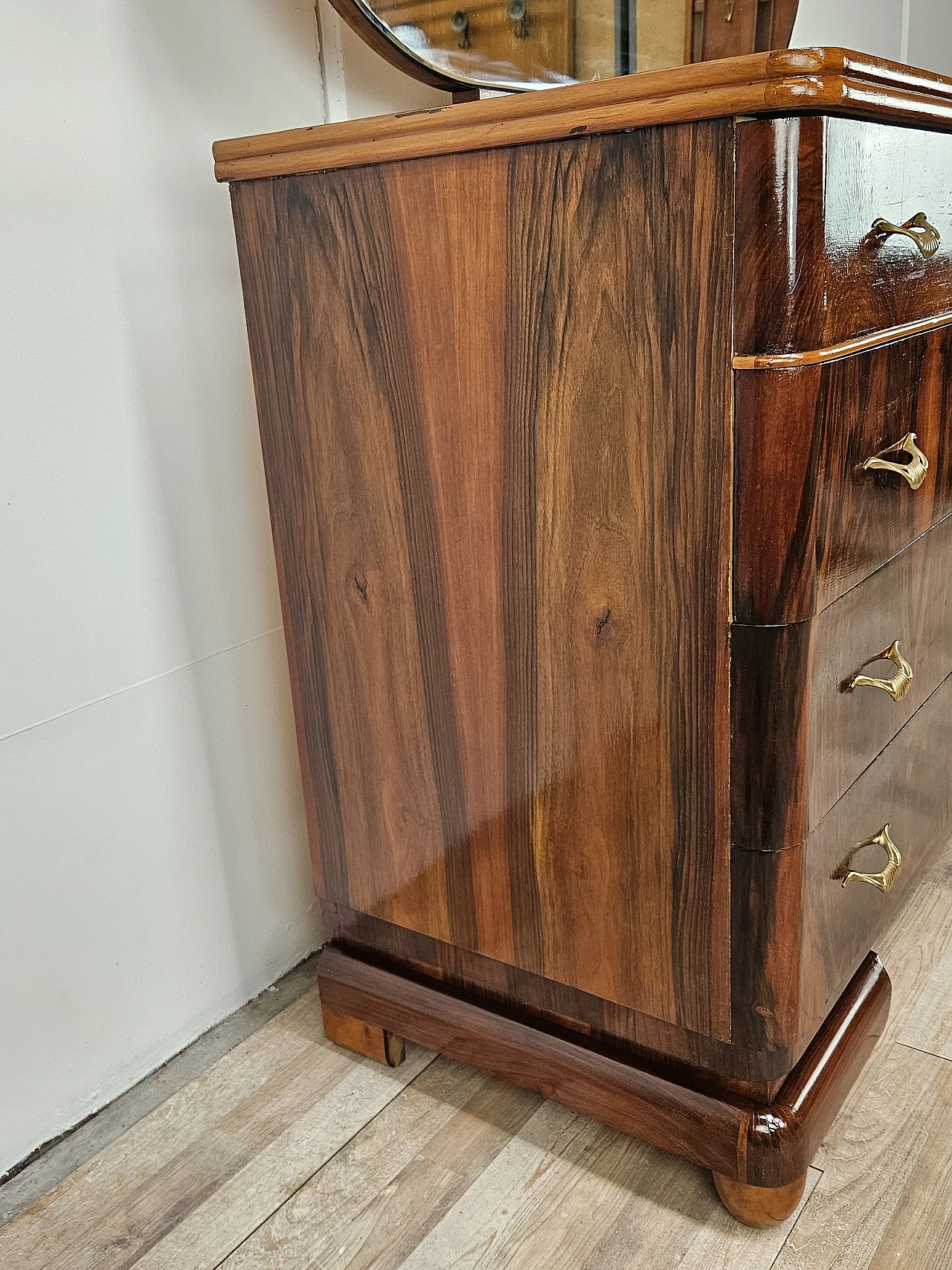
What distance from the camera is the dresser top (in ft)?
2.04

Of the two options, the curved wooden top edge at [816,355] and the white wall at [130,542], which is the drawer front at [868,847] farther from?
the white wall at [130,542]

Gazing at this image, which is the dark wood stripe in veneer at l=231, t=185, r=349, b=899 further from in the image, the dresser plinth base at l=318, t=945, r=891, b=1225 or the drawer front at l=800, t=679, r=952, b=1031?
the drawer front at l=800, t=679, r=952, b=1031

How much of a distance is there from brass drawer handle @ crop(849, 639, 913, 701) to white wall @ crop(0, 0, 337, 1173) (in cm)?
62

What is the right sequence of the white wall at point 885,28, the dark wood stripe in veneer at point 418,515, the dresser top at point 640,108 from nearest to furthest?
the dresser top at point 640,108, the dark wood stripe in veneer at point 418,515, the white wall at point 885,28

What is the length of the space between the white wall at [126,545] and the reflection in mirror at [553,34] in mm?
141

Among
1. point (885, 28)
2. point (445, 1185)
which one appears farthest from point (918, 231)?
point (885, 28)

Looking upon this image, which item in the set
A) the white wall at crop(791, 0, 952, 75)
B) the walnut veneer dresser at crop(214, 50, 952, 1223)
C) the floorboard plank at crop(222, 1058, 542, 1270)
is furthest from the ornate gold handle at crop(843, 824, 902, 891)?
the white wall at crop(791, 0, 952, 75)

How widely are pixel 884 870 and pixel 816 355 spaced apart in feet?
1.63

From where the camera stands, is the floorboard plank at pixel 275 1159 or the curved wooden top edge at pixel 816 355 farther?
the floorboard plank at pixel 275 1159

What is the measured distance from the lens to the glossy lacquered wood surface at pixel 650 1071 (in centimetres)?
87

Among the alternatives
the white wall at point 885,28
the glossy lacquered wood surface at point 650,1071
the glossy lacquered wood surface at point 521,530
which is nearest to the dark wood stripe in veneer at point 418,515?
the glossy lacquered wood surface at point 521,530

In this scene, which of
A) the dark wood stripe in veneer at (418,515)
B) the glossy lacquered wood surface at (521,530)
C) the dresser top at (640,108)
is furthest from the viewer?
the dark wood stripe in veneer at (418,515)

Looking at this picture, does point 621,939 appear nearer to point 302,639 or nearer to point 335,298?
point 302,639

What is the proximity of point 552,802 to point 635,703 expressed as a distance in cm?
13
